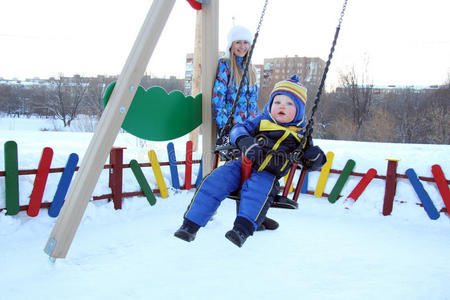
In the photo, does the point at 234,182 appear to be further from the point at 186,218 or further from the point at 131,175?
the point at 131,175

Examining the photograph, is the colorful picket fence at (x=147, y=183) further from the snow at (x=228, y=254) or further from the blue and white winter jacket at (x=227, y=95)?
the blue and white winter jacket at (x=227, y=95)

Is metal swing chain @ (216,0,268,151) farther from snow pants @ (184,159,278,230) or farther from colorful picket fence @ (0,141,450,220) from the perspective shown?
colorful picket fence @ (0,141,450,220)

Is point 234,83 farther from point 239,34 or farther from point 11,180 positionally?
→ point 11,180

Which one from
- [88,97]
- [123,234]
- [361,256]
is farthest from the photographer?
[88,97]

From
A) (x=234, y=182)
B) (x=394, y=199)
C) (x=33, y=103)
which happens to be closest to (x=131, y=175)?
(x=234, y=182)

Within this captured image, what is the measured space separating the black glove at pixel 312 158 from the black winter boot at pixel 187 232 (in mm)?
856

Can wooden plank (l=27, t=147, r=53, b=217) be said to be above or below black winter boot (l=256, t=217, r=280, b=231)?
above

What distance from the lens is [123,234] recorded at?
3.96 metres

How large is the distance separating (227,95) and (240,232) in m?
1.82

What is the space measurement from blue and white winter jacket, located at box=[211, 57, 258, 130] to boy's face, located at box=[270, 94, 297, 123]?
92 centimetres

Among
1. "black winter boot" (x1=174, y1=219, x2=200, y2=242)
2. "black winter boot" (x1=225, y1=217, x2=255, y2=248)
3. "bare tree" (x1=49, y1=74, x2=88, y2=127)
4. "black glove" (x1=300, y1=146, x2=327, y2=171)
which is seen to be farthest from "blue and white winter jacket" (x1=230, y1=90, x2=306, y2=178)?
"bare tree" (x1=49, y1=74, x2=88, y2=127)

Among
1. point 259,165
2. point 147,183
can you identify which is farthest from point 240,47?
point 147,183

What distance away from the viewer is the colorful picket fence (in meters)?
3.77

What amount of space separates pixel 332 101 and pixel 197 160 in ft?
45.5
